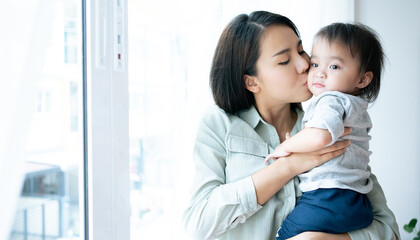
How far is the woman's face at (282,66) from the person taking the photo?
49.2 inches

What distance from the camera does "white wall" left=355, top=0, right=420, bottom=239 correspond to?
3406 millimetres

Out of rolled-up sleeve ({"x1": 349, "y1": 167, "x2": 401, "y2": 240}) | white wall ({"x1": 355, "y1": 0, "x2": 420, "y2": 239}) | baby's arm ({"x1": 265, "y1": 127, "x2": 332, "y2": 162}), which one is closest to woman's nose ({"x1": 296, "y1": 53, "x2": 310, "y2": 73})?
baby's arm ({"x1": 265, "y1": 127, "x2": 332, "y2": 162})

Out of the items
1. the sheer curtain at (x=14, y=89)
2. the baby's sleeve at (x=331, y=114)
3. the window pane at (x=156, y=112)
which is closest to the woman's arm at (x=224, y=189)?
the baby's sleeve at (x=331, y=114)

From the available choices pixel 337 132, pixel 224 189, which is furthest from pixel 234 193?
pixel 337 132

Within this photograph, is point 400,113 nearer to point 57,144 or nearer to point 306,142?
point 306,142

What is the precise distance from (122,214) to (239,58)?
2.11 feet

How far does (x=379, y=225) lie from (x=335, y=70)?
52cm

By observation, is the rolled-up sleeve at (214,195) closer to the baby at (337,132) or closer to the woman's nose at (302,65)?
the baby at (337,132)

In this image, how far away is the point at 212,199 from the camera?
1.12 metres

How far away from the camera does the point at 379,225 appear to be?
1226mm

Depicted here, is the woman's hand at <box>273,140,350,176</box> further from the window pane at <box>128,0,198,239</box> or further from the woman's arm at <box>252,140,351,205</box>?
the window pane at <box>128,0,198,239</box>

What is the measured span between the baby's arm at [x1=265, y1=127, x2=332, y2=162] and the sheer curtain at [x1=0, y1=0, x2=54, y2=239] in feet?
2.38

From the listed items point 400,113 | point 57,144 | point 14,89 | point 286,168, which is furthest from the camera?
point 400,113

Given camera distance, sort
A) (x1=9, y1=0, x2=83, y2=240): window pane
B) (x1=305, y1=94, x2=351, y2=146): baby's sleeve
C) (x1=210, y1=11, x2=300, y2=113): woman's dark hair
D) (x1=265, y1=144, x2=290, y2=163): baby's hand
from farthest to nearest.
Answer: (x1=210, y1=11, x2=300, y2=113): woman's dark hair → (x1=265, y1=144, x2=290, y2=163): baby's hand → (x1=305, y1=94, x2=351, y2=146): baby's sleeve → (x1=9, y1=0, x2=83, y2=240): window pane
